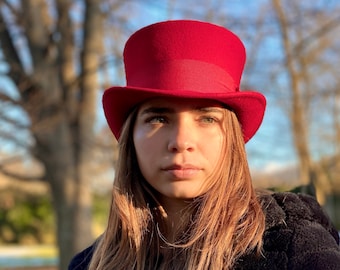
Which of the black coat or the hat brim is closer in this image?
the black coat

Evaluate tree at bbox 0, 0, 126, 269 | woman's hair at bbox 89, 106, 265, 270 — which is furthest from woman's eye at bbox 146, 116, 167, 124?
tree at bbox 0, 0, 126, 269

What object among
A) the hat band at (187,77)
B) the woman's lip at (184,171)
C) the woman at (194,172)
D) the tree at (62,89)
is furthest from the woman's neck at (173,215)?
the tree at (62,89)

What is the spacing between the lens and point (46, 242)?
17359 millimetres

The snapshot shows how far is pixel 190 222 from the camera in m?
1.64

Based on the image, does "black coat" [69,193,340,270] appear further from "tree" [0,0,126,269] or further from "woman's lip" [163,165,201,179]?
"tree" [0,0,126,269]

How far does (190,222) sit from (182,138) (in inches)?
9.9

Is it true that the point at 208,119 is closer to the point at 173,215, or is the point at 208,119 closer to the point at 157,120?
the point at 157,120

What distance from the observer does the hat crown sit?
1.59 meters

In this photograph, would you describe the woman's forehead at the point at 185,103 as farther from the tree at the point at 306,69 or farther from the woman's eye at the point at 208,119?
the tree at the point at 306,69

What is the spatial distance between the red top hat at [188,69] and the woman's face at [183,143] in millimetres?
42

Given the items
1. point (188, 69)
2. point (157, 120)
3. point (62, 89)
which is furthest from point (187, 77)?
point (62, 89)

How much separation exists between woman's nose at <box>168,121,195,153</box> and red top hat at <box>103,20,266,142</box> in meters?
0.08

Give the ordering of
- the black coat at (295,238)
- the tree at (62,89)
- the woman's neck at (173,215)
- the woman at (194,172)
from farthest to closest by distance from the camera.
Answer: the tree at (62,89) → the woman's neck at (173,215) → the woman at (194,172) → the black coat at (295,238)

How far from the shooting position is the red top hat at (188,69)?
1.58m
